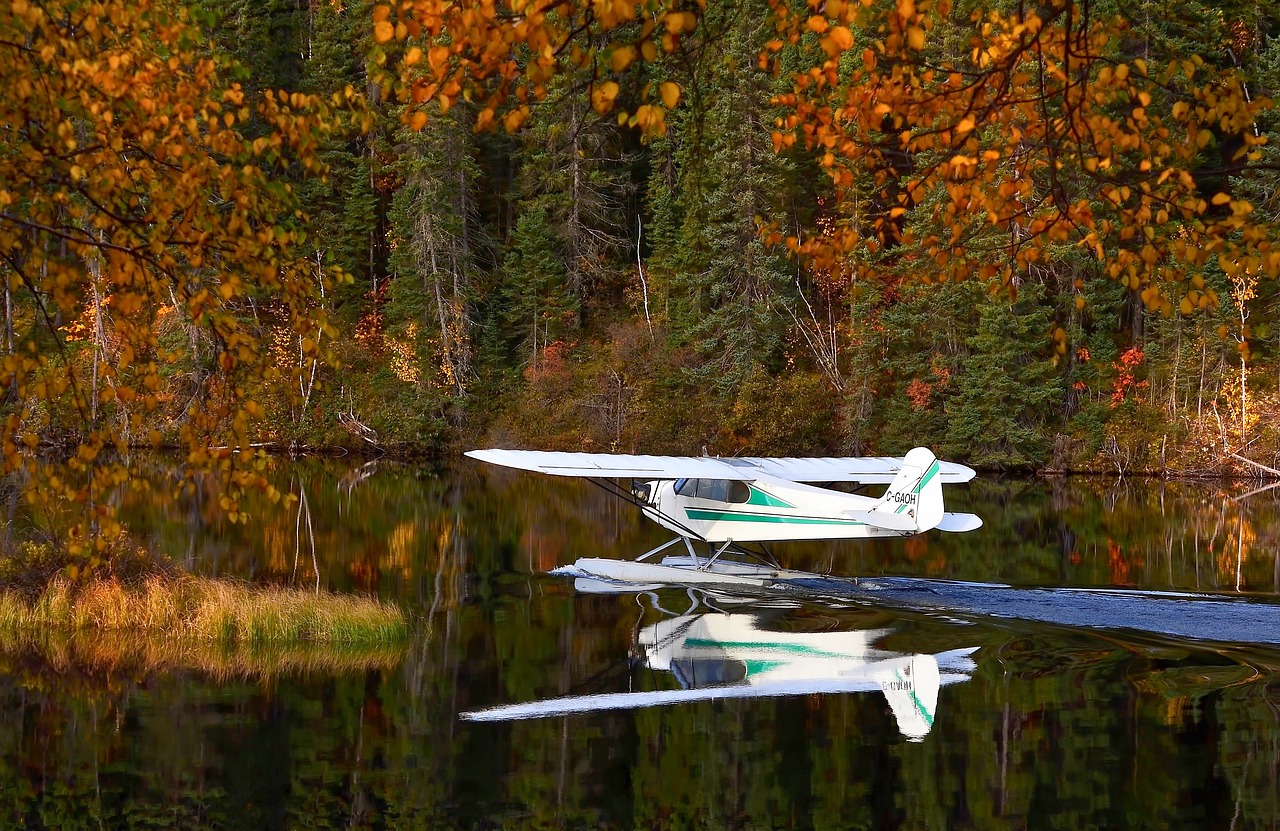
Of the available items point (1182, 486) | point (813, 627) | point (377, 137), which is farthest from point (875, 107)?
point (377, 137)

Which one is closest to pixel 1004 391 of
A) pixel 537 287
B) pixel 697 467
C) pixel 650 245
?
pixel 650 245

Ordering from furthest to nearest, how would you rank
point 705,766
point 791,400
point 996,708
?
1. point 791,400
2. point 996,708
3. point 705,766

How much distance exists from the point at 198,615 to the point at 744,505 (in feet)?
24.7

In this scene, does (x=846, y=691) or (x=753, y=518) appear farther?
(x=753, y=518)

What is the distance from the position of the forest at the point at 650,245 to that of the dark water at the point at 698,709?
3.10 m

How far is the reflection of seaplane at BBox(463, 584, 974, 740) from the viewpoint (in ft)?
36.8

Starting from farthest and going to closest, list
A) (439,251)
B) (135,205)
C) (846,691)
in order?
(439,251) < (846,691) < (135,205)

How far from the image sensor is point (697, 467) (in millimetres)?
18516

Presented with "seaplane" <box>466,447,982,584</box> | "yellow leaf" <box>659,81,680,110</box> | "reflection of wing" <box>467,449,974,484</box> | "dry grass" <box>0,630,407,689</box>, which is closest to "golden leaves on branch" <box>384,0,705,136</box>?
"yellow leaf" <box>659,81,680,110</box>

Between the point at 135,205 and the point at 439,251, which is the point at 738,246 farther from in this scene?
the point at 135,205

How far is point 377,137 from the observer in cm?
5403

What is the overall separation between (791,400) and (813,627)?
89.9ft

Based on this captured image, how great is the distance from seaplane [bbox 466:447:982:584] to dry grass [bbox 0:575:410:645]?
11.4 feet

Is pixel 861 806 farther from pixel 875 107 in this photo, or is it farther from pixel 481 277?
pixel 481 277
